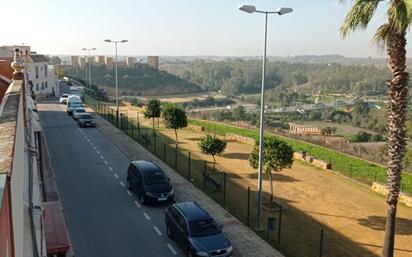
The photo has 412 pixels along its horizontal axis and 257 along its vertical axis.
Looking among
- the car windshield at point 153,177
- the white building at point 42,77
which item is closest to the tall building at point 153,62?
the white building at point 42,77

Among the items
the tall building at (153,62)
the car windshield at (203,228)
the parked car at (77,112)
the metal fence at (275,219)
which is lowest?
the metal fence at (275,219)

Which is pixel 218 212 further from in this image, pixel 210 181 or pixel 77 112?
pixel 77 112

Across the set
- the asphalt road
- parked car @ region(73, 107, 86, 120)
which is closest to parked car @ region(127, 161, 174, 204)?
the asphalt road

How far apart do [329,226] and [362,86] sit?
15811 cm

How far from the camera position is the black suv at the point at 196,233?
14.9 meters

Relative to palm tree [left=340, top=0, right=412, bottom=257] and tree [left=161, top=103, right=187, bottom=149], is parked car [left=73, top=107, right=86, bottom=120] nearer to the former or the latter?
tree [left=161, top=103, right=187, bottom=149]

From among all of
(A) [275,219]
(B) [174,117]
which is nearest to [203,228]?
(A) [275,219]

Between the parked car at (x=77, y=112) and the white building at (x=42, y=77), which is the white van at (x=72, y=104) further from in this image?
the white building at (x=42, y=77)

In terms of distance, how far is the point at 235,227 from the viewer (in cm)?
1831

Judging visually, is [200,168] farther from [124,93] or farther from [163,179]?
[124,93]

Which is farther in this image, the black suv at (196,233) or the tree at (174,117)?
the tree at (174,117)

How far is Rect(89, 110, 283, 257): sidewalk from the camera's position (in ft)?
53.4

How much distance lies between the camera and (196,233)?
50.8 ft

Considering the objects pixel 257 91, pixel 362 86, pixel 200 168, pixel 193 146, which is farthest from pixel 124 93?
pixel 200 168
